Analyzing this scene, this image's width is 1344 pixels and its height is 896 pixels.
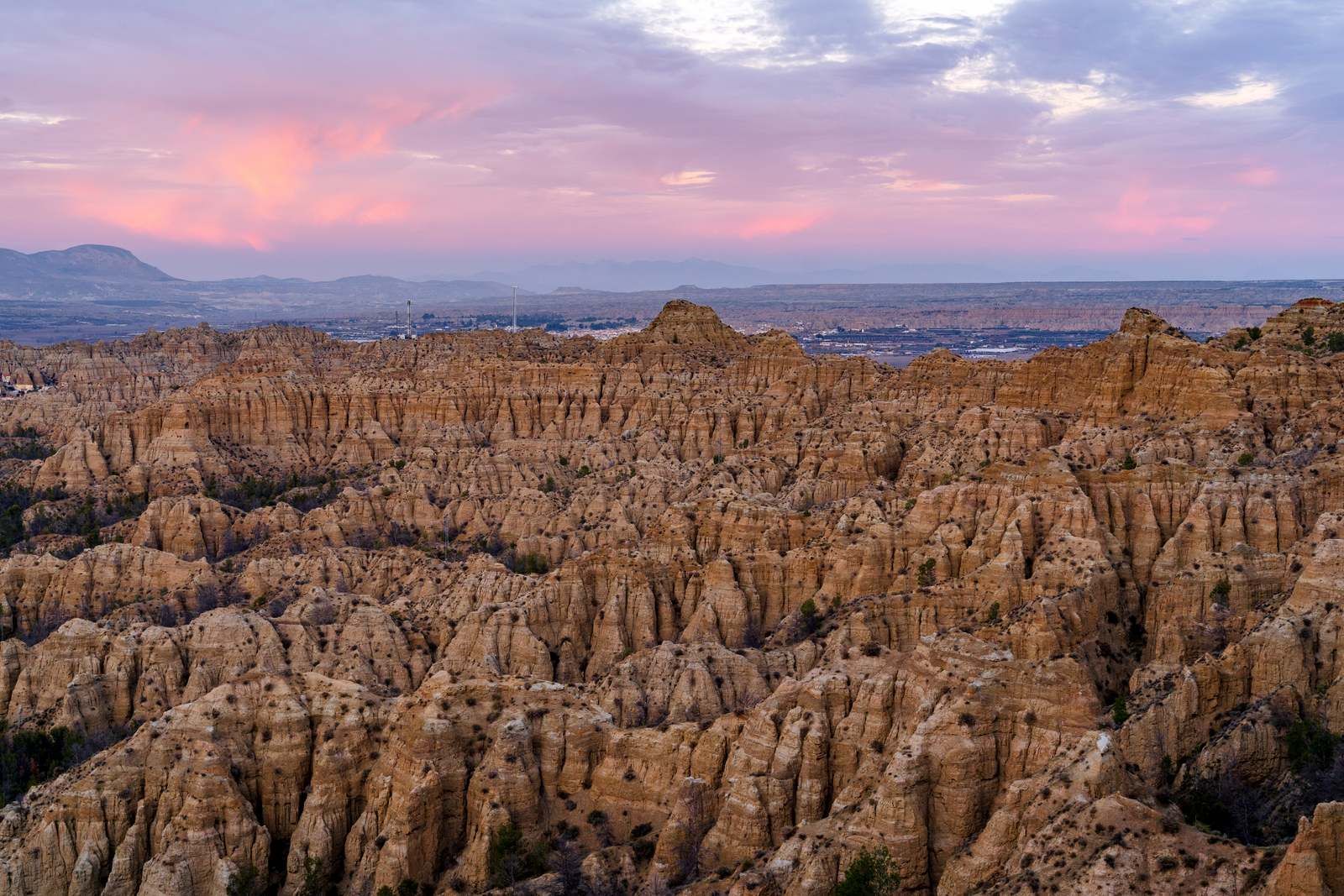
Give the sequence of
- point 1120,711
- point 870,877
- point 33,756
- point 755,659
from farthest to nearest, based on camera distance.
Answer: point 755,659
point 33,756
point 1120,711
point 870,877

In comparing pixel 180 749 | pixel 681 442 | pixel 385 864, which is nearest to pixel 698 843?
pixel 385 864

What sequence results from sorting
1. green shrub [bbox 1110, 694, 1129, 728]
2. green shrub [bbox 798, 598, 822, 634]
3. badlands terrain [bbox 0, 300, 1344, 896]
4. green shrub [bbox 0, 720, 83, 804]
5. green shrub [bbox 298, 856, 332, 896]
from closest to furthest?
badlands terrain [bbox 0, 300, 1344, 896], green shrub [bbox 298, 856, 332, 896], green shrub [bbox 1110, 694, 1129, 728], green shrub [bbox 0, 720, 83, 804], green shrub [bbox 798, 598, 822, 634]

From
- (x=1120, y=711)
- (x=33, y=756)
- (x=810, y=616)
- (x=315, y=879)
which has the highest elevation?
(x=1120, y=711)

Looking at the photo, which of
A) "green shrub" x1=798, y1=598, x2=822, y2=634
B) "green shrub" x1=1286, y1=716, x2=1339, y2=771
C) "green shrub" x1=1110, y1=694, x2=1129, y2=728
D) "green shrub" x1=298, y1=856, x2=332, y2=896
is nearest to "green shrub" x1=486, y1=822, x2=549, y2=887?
"green shrub" x1=298, y1=856, x2=332, y2=896

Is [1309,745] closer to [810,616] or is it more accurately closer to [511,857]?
[511,857]

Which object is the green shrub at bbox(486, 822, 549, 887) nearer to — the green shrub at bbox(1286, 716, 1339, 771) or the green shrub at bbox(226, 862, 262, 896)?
the green shrub at bbox(226, 862, 262, 896)

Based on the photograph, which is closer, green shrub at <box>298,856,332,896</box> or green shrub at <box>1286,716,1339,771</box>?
green shrub at <box>1286,716,1339,771</box>

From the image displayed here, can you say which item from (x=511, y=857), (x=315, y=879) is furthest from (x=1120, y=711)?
(x=315, y=879)

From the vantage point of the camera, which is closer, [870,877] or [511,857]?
[870,877]

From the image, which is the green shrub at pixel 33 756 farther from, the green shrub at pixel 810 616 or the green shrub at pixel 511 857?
the green shrub at pixel 810 616

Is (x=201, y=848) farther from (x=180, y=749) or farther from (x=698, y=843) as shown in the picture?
(x=698, y=843)
